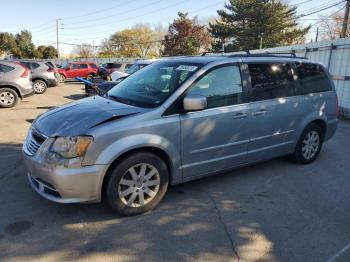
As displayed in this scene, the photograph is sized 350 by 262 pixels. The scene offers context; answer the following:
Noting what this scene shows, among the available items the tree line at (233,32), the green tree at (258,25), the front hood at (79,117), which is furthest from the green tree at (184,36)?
the front hood at (79,117)

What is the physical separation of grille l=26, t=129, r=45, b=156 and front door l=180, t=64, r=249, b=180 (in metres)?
1.63

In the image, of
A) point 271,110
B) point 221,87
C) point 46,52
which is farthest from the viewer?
point 46,52

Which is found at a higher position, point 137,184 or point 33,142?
point 33,142

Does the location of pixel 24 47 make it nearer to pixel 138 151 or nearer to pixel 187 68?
pixel 187 68

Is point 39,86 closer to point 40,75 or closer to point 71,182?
point 40,75

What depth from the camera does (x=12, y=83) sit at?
36.6 feet

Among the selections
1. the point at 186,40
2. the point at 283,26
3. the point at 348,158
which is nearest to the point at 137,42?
the point at 186,40

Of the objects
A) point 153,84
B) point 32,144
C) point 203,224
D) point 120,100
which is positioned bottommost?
point 203,224

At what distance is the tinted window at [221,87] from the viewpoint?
4203 mm

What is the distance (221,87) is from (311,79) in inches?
79.6

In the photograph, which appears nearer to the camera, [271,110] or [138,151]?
[138,151]

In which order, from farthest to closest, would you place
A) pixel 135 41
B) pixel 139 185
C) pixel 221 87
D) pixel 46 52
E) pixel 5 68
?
pixel 135 41 < pixel 46 52 < pixel 5 68 < pixel 221 87 < pixel 139 185

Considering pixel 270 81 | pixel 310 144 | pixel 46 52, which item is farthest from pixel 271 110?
pixel 46 52

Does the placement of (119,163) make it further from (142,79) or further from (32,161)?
(142,79)
